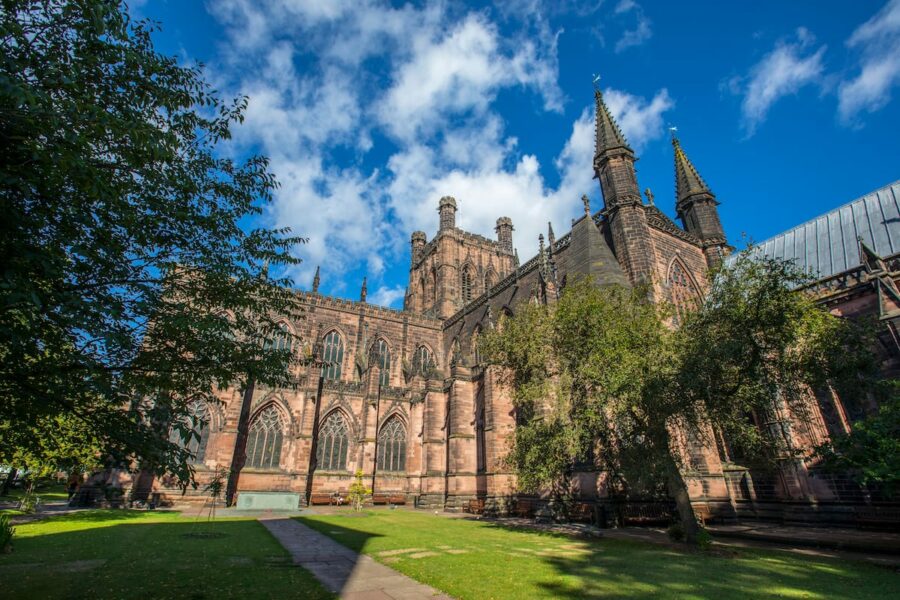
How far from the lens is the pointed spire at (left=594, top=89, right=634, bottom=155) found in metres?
24.0

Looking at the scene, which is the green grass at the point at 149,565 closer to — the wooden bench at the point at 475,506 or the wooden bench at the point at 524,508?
the wooden bench at the point at 475,506

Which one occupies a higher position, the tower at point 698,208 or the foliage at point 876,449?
Result: the tower at point 698,208

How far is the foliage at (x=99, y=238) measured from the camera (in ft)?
13.6

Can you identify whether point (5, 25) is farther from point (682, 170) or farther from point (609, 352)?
point (682, 170)

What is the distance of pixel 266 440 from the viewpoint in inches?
1029

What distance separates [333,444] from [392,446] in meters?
3.95

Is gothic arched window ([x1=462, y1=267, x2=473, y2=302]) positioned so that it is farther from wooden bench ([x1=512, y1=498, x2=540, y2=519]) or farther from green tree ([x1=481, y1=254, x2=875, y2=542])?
green tree ([x1=481, y1=254, x2=875, y2=542])

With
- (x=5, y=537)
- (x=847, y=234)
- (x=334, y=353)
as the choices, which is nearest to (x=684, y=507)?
(x=5, y=537)

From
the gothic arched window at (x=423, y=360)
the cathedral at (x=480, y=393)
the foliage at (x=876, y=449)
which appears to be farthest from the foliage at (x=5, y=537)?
the gothic arched window at (x=423, y=360)

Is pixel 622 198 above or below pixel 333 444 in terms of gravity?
above

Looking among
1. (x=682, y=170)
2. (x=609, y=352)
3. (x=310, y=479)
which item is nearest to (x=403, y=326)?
(x=310, y=479)

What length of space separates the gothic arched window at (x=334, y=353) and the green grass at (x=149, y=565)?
19.4m

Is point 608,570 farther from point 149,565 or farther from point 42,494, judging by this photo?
point 42,494

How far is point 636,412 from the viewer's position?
11.6 m
